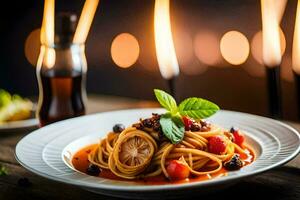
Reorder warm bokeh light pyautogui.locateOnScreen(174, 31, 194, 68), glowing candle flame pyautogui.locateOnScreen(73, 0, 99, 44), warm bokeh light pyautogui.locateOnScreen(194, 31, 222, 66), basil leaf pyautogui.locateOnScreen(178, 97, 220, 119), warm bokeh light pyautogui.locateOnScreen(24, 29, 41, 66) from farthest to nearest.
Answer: warm bokeh light pyautogui.locateOnScreen(24, 29, 41, 66) → glowing candle flame pyautogui.locateOnScreen(73, 0, 99, 44) → warm bokeh light pyautogui.locateOnScreen(174, 31, 194, 68) → warm bokeh light pyautogui.locateOnScreen(194, 31, 222, 66) → basil leaf pyautogui.locateOnScreen(178, 97, 220, 119)

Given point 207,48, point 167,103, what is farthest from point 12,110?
point 207,48

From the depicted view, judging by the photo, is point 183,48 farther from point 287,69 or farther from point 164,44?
point 164,44

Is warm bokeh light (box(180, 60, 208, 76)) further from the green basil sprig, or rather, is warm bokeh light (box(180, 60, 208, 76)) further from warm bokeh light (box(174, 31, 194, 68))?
the green basil sprig

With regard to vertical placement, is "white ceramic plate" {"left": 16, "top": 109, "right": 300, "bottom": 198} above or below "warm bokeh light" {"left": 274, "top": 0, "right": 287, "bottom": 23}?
below

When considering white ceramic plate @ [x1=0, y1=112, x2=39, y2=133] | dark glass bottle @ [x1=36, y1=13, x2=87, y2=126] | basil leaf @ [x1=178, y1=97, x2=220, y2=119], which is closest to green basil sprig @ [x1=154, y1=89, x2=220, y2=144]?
basil leaf @ [x1=178, y1=97, x2=220, y2=119]

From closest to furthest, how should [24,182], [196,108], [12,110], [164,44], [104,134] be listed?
[24,182]
[196,108]
[104,134]
[12,110]
[164,44]

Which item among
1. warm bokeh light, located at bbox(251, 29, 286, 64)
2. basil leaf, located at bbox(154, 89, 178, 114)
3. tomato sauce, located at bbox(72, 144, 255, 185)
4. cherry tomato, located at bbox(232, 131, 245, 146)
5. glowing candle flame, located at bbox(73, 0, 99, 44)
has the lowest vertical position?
tomato sauce, located at bbox(72, 144, 255, 185)
